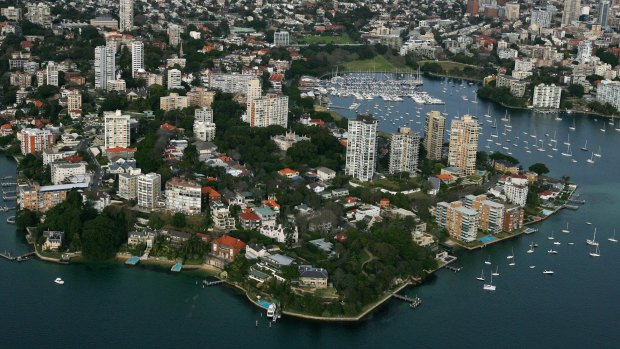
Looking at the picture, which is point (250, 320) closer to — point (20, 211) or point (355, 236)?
point (355, 236)

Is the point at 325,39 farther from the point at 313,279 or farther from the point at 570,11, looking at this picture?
the point at 313,279

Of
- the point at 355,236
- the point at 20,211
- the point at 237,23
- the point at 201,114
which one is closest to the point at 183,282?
the point at 355,236

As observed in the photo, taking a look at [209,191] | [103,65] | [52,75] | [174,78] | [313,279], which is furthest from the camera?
[103,65]

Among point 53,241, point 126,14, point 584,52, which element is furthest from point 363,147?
point 584,52

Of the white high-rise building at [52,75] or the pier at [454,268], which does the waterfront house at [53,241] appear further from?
the white high-rise building at [52,75]

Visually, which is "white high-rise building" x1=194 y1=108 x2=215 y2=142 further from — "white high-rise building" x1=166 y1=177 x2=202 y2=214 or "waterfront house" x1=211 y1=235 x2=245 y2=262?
"waterfront house" x1=211 y1=235 x2=245 y2=262
